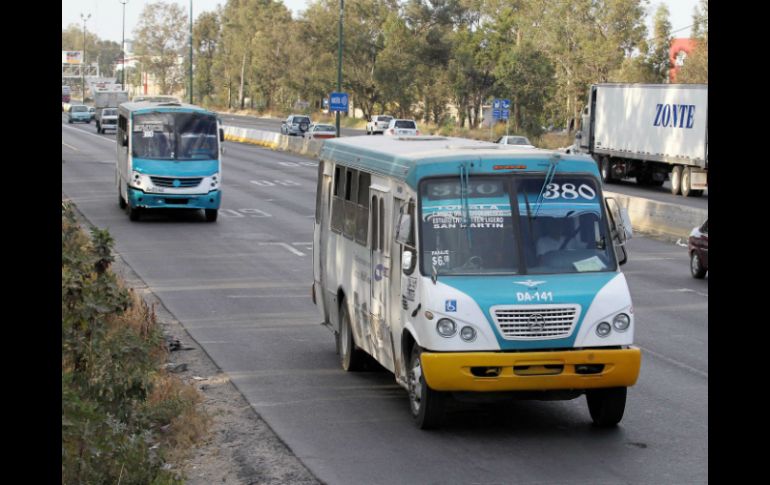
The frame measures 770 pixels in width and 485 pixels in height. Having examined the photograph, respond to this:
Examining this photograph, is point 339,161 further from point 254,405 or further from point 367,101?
point 367,101

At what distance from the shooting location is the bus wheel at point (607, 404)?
1132cm

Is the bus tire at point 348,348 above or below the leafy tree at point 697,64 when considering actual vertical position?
below

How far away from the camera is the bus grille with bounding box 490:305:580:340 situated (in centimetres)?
1080

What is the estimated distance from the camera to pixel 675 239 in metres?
30.7

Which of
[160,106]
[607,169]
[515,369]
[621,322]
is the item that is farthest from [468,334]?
[607,169]

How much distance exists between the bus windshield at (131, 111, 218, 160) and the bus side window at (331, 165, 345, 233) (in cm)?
1746

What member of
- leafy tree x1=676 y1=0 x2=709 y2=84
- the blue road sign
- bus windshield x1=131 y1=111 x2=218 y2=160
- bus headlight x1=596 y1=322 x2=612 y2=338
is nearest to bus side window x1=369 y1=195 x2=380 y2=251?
bus headlight x1=596 y1=322 x2=612 y2=338

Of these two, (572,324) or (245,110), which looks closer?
(572,324)

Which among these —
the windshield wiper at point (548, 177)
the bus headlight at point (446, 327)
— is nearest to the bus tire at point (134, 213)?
the windshield wiper at point (548, 177)

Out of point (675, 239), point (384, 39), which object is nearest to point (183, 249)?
point (675, 239)

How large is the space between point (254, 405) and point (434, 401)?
220 centimetres

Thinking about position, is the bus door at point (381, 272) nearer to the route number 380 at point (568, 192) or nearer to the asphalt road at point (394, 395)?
the asphalt road at point (394, 395)

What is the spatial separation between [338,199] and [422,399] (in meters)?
3.91

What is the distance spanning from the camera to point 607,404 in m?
11.3
